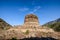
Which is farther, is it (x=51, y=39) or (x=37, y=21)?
(x=37, y=21)

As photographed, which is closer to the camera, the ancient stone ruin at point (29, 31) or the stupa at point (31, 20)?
the ancient stone ruin at point (29, 31)

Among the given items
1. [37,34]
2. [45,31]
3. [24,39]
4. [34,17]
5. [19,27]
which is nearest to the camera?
[24,39]

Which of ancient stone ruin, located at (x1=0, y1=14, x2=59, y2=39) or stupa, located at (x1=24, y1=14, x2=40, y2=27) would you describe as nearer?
ancient stone ruin, located at (x1=0, y1=14, x2=59, y2=39)

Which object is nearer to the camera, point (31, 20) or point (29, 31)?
point (29, 31)

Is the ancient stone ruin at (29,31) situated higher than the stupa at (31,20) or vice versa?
the stupa at (31,20)

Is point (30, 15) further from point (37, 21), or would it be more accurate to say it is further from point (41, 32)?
point (41, 32)

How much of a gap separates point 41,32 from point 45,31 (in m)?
2.08

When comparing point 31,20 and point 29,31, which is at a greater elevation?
point 31,20

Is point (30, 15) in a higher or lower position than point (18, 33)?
higher

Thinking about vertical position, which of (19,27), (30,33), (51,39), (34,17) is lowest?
(51,39)

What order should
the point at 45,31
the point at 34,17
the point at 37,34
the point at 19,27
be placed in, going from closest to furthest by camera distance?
the point at 37,34
the point at 45,31
the point at 19,27
the point at 34,17

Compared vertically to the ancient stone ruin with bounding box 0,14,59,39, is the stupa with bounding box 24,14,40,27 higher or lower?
higher

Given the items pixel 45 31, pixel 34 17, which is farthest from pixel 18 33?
pixel 34 17

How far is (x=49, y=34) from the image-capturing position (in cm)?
4216
